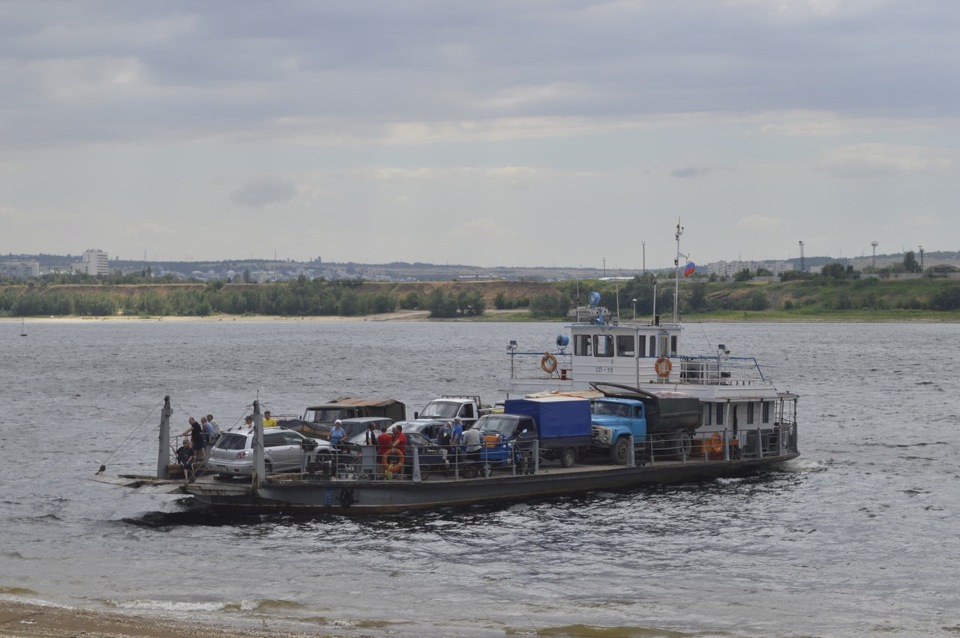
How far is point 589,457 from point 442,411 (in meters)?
5.36

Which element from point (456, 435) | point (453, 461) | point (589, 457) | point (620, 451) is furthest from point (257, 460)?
point (620, 451)

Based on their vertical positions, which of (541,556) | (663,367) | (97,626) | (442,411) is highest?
(663,367)

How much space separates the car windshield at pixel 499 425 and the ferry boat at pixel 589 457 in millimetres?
673

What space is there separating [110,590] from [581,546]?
11402 millimetres

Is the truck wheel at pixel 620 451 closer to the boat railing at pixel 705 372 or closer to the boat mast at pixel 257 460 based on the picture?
the boat railing at pixel 705 372

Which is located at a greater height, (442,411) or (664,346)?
(664,346)

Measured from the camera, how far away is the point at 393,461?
32531mm

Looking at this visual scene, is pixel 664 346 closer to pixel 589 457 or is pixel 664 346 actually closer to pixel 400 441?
pixel 589 457

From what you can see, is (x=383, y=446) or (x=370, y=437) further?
(x=370, y=437)

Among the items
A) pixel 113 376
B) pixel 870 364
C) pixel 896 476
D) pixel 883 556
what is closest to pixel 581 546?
pixel 883 556

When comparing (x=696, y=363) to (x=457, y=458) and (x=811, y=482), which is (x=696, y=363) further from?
(x=457, y=458)

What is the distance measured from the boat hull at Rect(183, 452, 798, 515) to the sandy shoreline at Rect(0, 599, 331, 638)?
7.73 metres

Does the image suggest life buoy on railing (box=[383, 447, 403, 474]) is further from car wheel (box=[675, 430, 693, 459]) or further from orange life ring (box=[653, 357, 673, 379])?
orange life ring (box=[653, 357, 673, 379])

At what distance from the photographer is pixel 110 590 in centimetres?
2606
